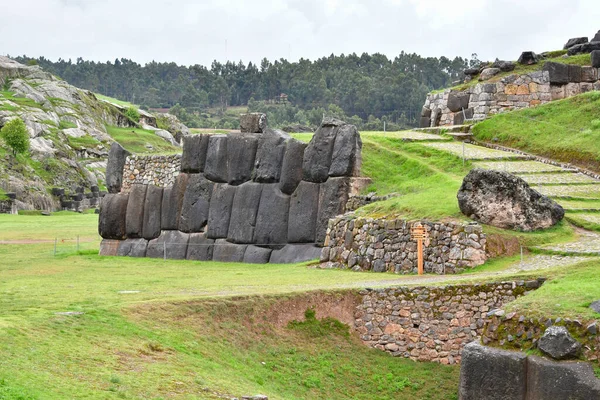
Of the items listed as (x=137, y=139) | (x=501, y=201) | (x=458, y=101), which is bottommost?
(x=501, y=201)

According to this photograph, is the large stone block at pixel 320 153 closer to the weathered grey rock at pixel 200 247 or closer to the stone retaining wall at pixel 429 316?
the weathered grey rock at pixel 200 247

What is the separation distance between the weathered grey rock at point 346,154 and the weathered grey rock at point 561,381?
17.6 m

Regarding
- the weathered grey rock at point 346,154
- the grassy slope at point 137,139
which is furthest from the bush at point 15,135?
the weathered grey rock at point 346,154

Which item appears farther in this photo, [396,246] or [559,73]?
[559,73]

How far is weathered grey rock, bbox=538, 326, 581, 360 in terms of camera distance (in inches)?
653

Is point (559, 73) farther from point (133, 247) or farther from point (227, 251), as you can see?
point (133, 247)

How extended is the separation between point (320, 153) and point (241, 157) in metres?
4.29

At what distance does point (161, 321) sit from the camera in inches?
781

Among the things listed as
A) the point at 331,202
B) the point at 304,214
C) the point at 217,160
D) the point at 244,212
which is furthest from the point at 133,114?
the point at 331,202

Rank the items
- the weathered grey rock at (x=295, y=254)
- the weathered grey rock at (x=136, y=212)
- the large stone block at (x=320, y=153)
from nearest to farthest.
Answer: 1. the weathered grey rock at (x=295, y=254)
2. the large stone block at (x=320, y=153)
3. the weathered grey rock at (x=136, y=212)

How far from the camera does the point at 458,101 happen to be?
47156mm

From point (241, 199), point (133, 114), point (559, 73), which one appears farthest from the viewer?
point (133, 114)

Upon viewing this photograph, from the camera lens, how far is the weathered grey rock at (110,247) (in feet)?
136

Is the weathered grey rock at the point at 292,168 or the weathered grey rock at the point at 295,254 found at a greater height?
the weathered grey rock at the point at 292,168
